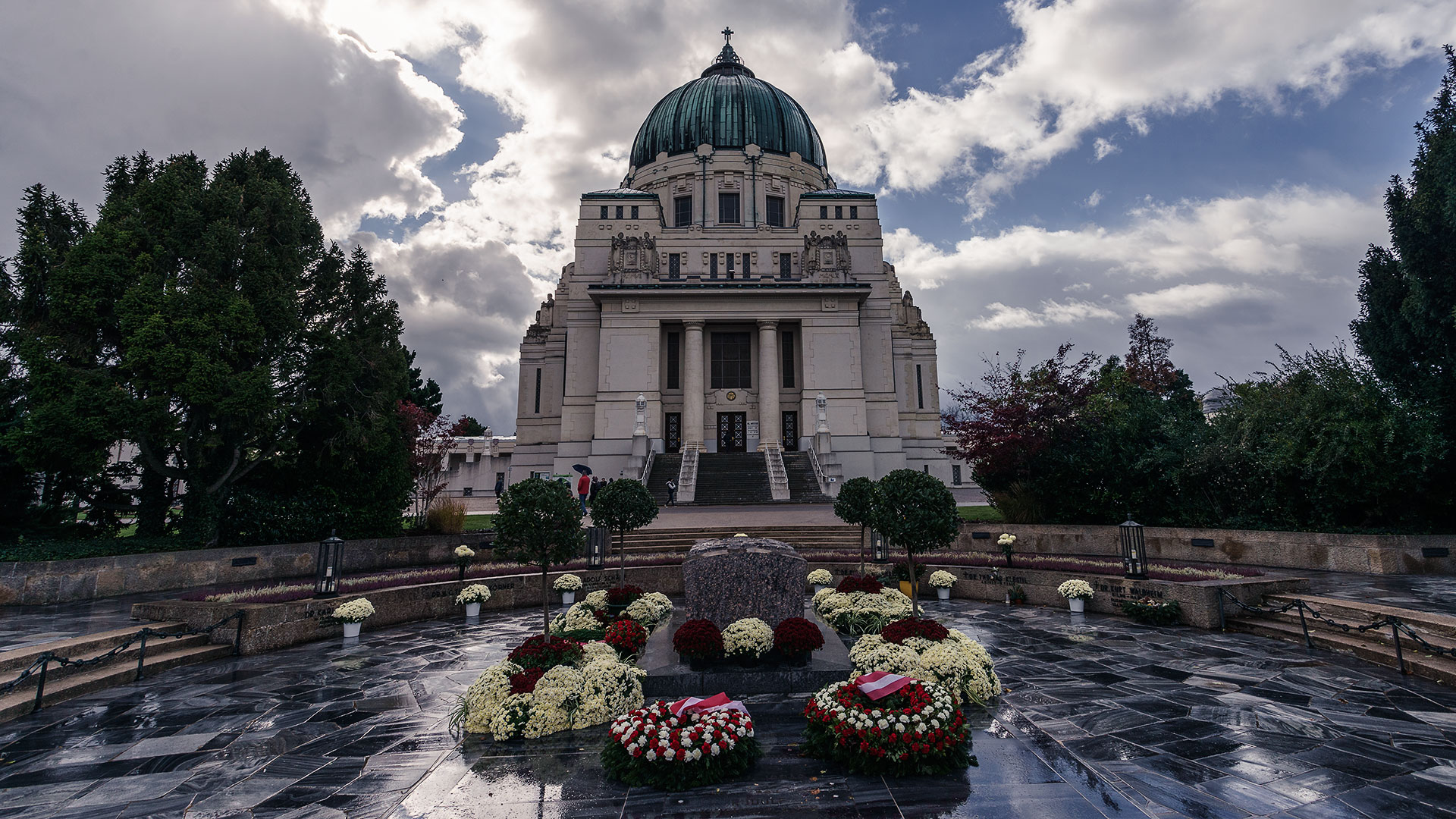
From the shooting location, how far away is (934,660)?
7.80m

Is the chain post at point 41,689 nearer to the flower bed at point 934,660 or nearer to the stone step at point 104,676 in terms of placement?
the stone step at point 104,676

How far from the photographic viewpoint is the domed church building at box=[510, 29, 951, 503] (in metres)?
39.9

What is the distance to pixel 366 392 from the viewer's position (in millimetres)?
20750

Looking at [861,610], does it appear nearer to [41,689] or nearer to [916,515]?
[916,515]

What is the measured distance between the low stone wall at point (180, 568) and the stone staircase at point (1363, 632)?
2036 cm

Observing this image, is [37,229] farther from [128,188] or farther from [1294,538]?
[1294,538]

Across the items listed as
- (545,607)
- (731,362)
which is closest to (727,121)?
(731,362)

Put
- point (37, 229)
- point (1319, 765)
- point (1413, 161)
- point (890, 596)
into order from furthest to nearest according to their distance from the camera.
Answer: point (1413, 161) → point (37, 229) → point (890, 596) → point (1319, 765)

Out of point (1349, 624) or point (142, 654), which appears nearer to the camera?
point (142, 654)

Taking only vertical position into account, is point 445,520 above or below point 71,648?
above

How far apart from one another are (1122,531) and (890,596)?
6.02 metres

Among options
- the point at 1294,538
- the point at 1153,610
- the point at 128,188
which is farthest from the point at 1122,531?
the point at 128,188

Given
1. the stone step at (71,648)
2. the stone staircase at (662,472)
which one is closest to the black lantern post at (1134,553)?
the stone step at (71,648)

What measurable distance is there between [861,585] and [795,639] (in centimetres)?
491
